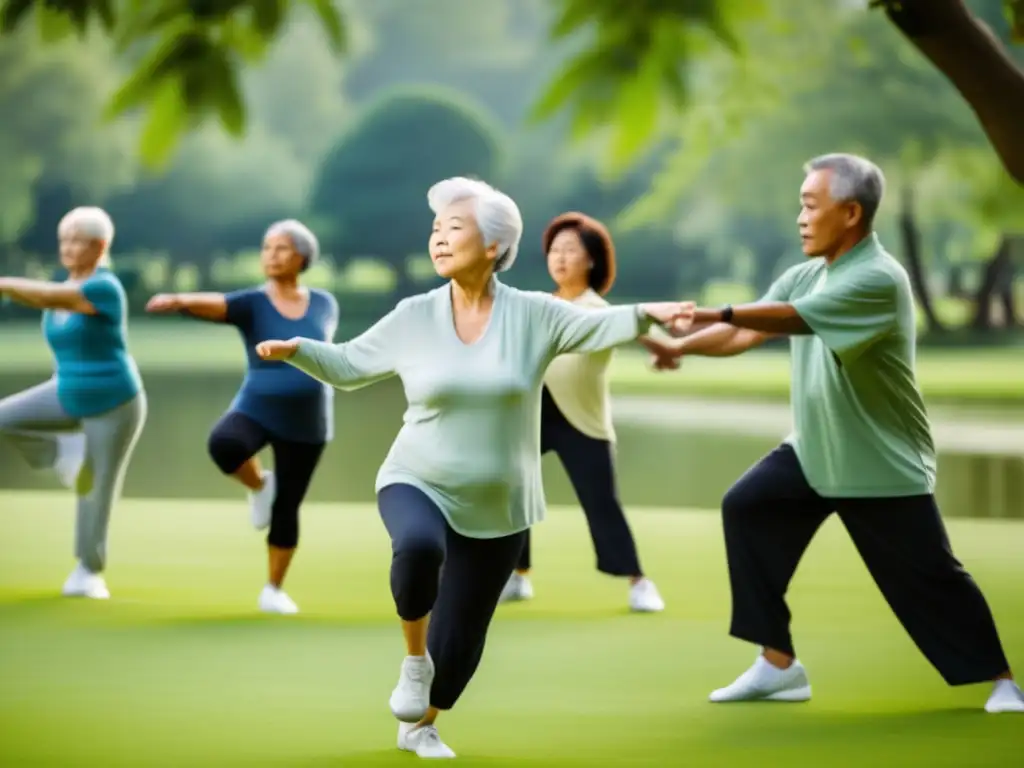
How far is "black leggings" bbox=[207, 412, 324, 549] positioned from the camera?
8.25m

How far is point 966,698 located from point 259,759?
2.52 meters

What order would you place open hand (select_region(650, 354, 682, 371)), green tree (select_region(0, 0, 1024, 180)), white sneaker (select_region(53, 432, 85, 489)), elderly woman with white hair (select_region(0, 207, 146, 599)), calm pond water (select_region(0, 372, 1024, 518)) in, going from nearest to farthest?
green tree (select_region(0, 0, 1024, 180))
open hand (select_region(650, 354, 682, 371))
elderly woman with white hair (select_region(0, 207, 146, 599))
white sneaker (select_region(53, 432, 85, 489))
calm pond water (select_region(0, 372, 1024, 518))

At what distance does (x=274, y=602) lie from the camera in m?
8.41

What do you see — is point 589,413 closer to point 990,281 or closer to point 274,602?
point 274,602

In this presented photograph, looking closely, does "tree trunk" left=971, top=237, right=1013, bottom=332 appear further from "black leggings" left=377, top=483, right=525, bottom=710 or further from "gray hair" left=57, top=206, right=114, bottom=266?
"black leggings" left=377, top=483, right=525, bottom=710

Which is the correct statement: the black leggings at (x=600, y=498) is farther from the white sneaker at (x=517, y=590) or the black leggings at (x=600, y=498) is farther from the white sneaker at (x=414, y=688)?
the white sneaker at (x=414, y=688)

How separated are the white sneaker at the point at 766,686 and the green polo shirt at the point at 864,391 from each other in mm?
634

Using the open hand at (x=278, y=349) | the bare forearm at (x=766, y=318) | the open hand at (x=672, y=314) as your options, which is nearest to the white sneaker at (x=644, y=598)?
the bare forearm at (x=766, y=318)

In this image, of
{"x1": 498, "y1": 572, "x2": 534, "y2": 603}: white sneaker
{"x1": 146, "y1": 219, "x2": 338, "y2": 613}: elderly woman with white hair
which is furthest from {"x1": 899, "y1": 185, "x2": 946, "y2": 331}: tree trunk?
{"x1": 146, "y1": 219, "x2": 338, "y2": 613}: elderly woman with white hair

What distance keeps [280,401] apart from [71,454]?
3.92ft

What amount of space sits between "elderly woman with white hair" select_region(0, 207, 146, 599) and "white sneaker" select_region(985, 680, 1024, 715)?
13.9 feet

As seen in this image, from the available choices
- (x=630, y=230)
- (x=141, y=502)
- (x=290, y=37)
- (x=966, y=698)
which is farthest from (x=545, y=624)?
(x=290, y=37)

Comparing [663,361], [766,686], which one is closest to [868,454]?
[766,686]

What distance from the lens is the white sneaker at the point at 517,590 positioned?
8.89 metres
